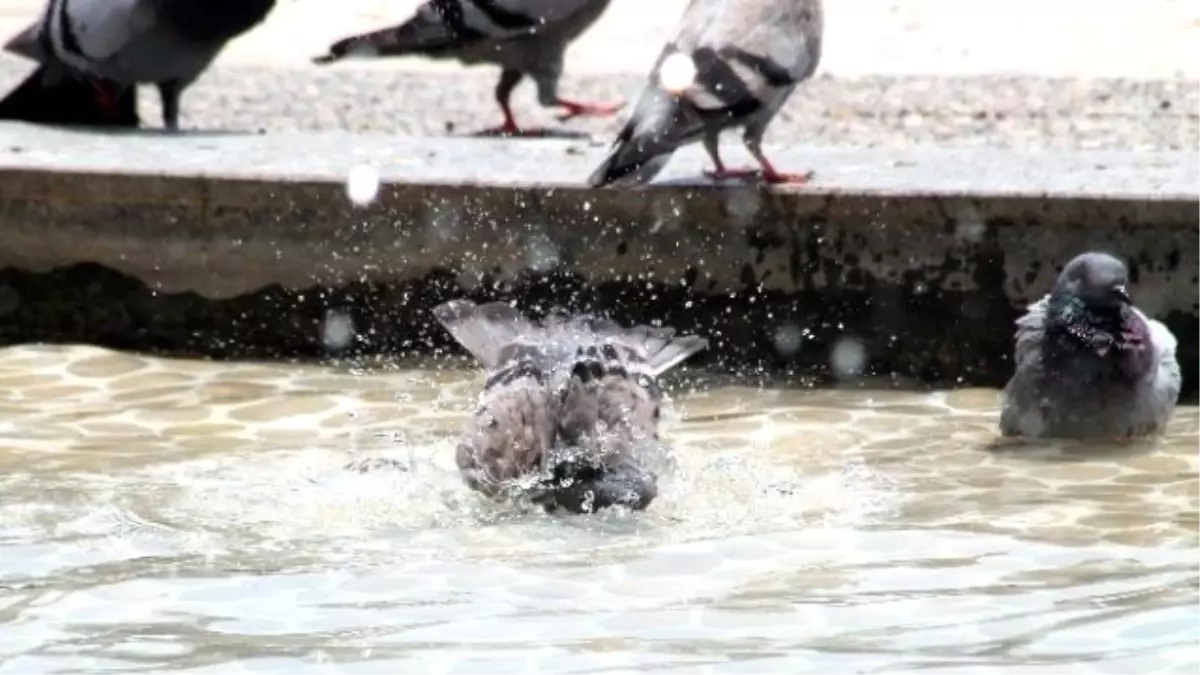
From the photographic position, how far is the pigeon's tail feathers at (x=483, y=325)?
6004 mm

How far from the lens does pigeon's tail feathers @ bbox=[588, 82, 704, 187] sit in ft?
21.6

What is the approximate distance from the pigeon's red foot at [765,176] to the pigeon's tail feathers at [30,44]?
8.93 ft

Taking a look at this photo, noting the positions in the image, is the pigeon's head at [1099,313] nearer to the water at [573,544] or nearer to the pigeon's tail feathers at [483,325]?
the water at [573,544]

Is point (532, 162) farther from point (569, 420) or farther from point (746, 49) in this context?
point (569, 420)

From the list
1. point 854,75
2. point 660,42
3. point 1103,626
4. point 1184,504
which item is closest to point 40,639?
point 1103,626

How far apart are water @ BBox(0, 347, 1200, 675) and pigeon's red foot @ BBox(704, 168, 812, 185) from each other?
58 cm

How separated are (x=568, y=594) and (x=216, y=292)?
2.63 m

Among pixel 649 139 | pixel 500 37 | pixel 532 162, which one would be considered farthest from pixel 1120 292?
pixel 500 37

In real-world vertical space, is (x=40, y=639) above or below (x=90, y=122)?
below

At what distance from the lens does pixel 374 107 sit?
10.1 metres

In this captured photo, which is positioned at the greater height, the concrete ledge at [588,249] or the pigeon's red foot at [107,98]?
the pigeon's red foot at [107,98]

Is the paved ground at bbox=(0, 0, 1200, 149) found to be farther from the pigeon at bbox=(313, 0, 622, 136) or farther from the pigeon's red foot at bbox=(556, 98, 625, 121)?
the pigeon at bbox=(313, 0, 622, 136)

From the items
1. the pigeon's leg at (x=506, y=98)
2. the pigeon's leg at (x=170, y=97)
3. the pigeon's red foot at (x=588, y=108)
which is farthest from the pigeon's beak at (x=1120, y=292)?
the pigeon's leg at (x=170, y=97)

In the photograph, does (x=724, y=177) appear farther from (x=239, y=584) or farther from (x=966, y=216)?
(x=239, y=584)
